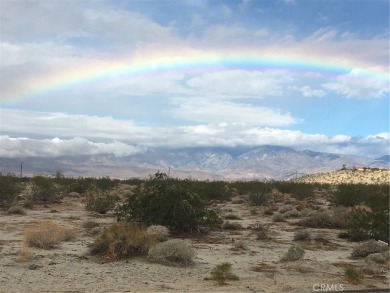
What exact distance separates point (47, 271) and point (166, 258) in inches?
122

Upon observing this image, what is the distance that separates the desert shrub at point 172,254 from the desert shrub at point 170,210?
5041mm

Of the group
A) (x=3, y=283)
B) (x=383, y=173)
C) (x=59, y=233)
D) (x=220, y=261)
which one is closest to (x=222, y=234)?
(x=220, y=261)

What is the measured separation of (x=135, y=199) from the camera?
60.8 ft

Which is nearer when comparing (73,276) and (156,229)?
(73,276)

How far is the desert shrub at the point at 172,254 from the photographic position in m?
12.2

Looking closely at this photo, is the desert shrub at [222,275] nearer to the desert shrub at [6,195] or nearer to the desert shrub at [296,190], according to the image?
the desert shrub at [6,195]

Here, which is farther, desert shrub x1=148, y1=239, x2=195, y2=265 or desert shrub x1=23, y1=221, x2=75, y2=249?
desert shrub x1=23, y1=221, x2=75, y2=249

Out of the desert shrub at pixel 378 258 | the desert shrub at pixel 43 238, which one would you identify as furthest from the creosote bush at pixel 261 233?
the desert shrub at pixel 43 238

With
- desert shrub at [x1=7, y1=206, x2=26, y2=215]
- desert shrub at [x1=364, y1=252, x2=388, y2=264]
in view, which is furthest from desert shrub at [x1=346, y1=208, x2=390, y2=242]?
desert shrub at [x1=7, y1=206, x2=26, y2=215]

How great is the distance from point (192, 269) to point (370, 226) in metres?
8.19

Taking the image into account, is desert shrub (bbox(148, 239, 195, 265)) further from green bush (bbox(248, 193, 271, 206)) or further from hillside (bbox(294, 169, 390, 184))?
hillside (bbox(294, 169, 390, 184))

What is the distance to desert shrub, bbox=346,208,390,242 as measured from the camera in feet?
53.1

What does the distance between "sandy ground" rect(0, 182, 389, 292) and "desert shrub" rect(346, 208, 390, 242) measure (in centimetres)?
70

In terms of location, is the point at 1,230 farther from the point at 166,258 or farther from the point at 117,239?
the point at 166,258
